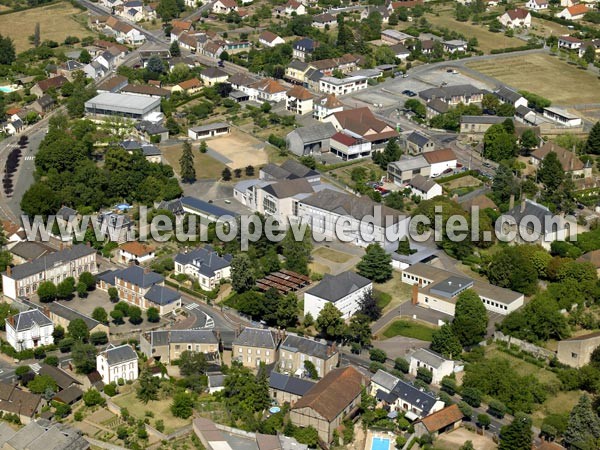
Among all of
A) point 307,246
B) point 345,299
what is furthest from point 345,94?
point 345,299

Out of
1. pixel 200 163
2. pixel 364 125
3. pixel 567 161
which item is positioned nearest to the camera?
pixel 567 161

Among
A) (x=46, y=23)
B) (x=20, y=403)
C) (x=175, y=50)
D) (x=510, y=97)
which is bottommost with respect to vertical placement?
(x=46, y=23)

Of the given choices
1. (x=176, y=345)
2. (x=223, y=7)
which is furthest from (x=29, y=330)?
(x=223, y=7)

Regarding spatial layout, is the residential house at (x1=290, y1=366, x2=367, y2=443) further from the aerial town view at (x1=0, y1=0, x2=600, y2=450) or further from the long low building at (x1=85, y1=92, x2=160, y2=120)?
the long low building at (x1=85, y1=92, x2=160, y2=120)

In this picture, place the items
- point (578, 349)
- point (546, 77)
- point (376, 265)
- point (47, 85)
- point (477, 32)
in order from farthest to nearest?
1. point (477, 32)
2. point (546, 77)
3. point (47, 85)
4. point (376, 265)
5. point (578, 349)

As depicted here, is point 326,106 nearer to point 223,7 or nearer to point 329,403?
point 223,7

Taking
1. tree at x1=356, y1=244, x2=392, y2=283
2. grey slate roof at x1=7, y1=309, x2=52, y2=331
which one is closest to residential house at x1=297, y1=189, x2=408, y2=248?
tree at x1=356, y1=244, x2=392, y2=283
